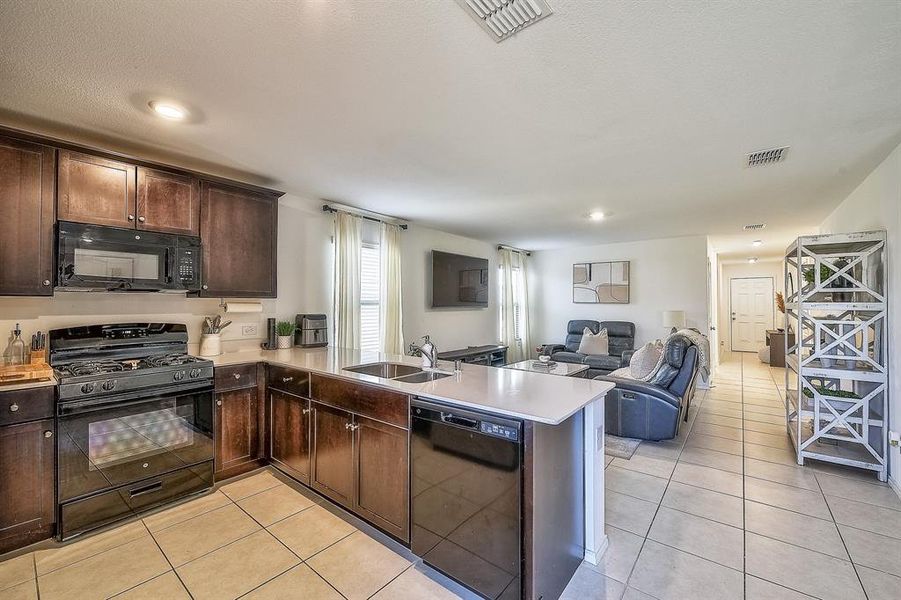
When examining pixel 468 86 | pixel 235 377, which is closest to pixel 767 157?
pixel 468 86

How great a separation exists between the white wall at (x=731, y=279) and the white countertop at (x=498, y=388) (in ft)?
31.8

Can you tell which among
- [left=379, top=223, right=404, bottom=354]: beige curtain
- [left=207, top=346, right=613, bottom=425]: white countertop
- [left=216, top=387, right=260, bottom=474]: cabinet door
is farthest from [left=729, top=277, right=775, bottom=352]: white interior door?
[left=216, top=387, right=260, bottom=474]: cabinet door

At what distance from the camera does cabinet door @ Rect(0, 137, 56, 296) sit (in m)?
2.25

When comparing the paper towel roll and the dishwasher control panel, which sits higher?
the paper towel roll

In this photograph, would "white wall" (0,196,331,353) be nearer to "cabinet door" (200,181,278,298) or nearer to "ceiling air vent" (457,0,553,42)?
"cabinet door" (200,181,278,298)

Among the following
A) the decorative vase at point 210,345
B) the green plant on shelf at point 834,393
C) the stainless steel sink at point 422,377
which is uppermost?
the decorative vase at point 210,345

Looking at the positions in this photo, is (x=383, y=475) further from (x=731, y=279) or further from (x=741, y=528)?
(x=731, y=279)

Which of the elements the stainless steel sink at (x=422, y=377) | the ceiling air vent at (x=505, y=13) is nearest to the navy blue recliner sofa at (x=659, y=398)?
the stainless steel sink at (x=422, y=377)

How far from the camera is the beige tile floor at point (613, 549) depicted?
1.86 meters

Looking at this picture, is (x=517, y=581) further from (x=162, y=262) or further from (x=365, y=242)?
(x=365, y=242)

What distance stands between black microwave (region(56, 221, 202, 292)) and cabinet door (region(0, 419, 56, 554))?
35.3 inches

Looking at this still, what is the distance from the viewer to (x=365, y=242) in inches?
181

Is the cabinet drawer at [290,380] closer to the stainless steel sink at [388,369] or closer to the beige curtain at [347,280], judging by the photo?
the stainless steel sink at [388,369]

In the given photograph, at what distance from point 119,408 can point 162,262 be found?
3.40 feet
